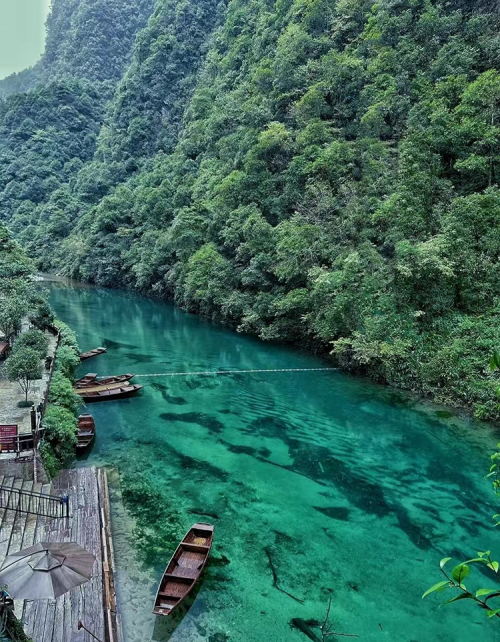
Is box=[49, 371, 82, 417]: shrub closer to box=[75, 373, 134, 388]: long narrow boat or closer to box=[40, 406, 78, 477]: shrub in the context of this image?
box=[40, 406, 78, 477]: shrub

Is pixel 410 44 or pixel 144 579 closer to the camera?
pixel 144 579

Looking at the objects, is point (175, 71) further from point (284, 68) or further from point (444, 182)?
point (444, 182)

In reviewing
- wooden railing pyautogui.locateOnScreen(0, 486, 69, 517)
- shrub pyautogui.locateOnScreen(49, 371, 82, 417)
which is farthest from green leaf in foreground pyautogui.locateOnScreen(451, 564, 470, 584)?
shrub pyautogui.locateOnScreen(49, 371, 82, 417)

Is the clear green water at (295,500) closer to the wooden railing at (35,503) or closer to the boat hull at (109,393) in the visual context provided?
the boat hull at (109,393)

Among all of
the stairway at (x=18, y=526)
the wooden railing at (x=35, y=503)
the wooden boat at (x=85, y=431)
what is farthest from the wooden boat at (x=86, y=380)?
the wooden railing at (x=35, y=503)

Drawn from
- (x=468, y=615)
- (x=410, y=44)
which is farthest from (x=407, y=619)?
(x=410, y=44)

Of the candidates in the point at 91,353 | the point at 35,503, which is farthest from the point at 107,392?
the point at 35,503

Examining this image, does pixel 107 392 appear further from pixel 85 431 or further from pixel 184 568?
pixel 184 568
